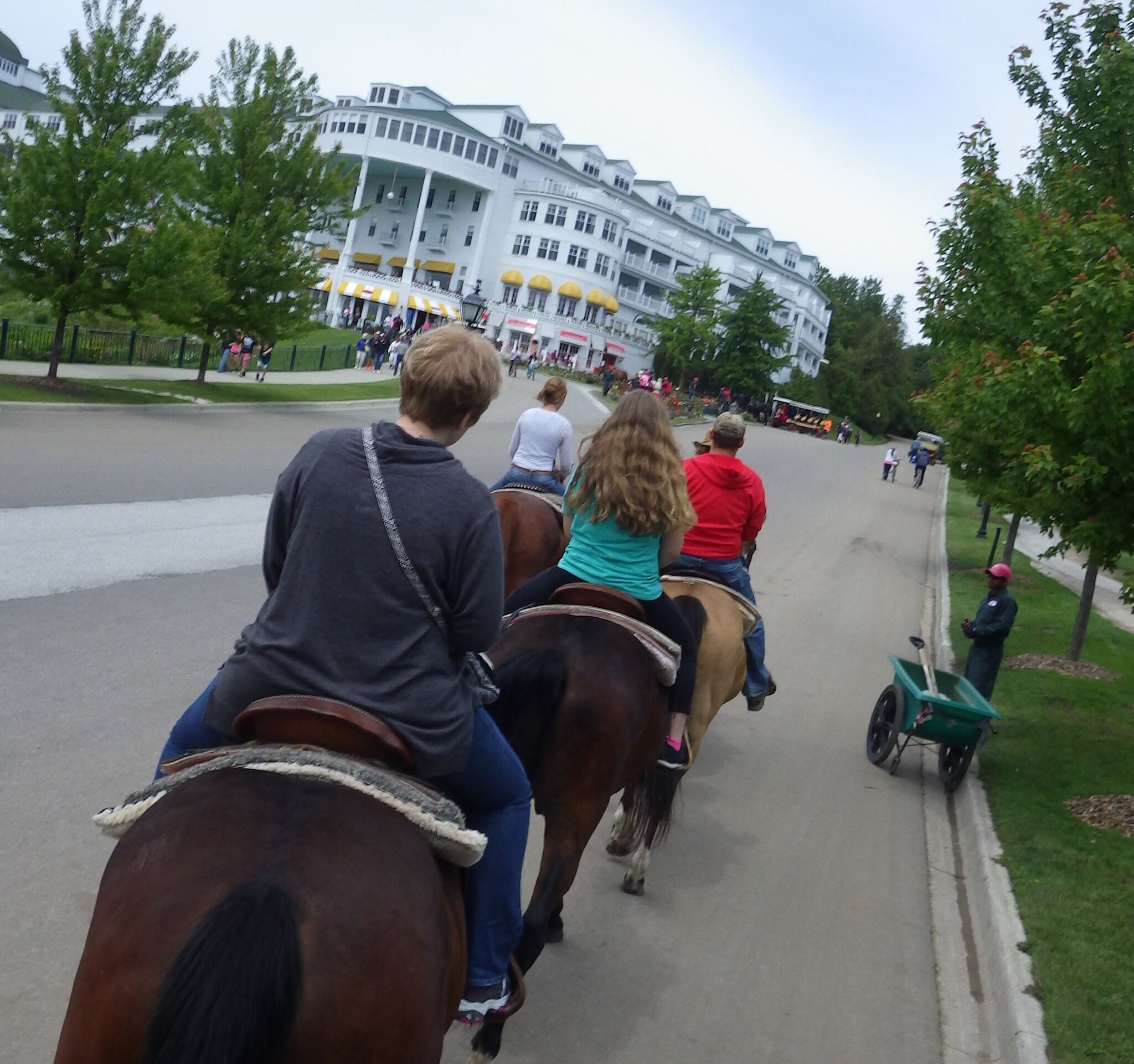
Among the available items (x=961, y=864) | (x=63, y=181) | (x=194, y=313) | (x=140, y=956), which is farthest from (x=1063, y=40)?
(x=194, y=313)

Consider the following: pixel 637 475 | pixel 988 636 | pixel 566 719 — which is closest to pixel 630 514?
pixel 637 475

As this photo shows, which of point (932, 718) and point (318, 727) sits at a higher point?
point (318, 727)

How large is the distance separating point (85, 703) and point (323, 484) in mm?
4918

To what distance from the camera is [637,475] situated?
542 cm

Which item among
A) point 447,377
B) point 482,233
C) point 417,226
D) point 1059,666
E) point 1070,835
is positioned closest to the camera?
point 447,377

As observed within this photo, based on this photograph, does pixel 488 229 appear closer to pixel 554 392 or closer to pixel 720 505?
pixel 554 392

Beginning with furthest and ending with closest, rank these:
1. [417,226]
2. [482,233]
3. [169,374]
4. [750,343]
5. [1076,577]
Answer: [482,233], [417,226], [750,343], [169,374], [1076,577]

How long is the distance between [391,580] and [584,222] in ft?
307

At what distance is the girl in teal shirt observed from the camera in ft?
17.8

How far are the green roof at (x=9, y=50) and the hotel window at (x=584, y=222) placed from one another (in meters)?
67.6

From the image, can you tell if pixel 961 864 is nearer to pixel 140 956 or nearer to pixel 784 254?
pixel 140 956

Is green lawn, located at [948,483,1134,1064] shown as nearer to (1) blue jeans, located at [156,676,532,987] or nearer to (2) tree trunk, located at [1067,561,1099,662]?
(2) tree trunk, located at [1067,561,1099,662]

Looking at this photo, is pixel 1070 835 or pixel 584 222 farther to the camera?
pixel 584 222

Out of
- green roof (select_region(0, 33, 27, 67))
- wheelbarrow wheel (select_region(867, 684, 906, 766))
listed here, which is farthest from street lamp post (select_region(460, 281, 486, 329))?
green roof (select_region(0, 33, 27, 67))
